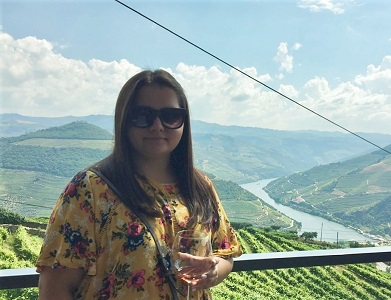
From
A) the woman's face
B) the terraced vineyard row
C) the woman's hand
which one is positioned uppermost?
the woman's face

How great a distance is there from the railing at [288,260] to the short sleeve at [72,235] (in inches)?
18.8

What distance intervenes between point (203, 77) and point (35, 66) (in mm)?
1638

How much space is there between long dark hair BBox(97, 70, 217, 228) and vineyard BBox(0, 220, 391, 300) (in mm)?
1066

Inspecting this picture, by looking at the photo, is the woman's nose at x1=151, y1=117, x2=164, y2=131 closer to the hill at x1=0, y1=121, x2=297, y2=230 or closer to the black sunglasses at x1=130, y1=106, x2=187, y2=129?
the black sunglasses at x1=130, y1=106, x2=187, y2=129

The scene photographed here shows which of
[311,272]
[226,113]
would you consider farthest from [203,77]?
[311,272]

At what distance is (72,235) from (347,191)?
5.03 m

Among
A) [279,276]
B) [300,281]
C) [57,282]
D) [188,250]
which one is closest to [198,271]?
[188,250]

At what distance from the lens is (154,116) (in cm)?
109

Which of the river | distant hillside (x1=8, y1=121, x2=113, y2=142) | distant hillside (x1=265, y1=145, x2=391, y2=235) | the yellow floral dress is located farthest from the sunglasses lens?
distant hillside (x1=265, y1=145, x2=391, y2=235)

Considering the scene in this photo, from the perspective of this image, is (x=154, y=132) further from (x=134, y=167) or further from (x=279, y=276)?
(x=279, y=276)

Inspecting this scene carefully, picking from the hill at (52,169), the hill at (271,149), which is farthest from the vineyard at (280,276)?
the hill at (271,149)

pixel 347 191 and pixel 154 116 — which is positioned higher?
pixel 154 116

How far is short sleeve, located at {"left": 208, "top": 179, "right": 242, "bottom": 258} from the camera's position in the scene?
1.24m

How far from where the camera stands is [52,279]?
952 millimetres
